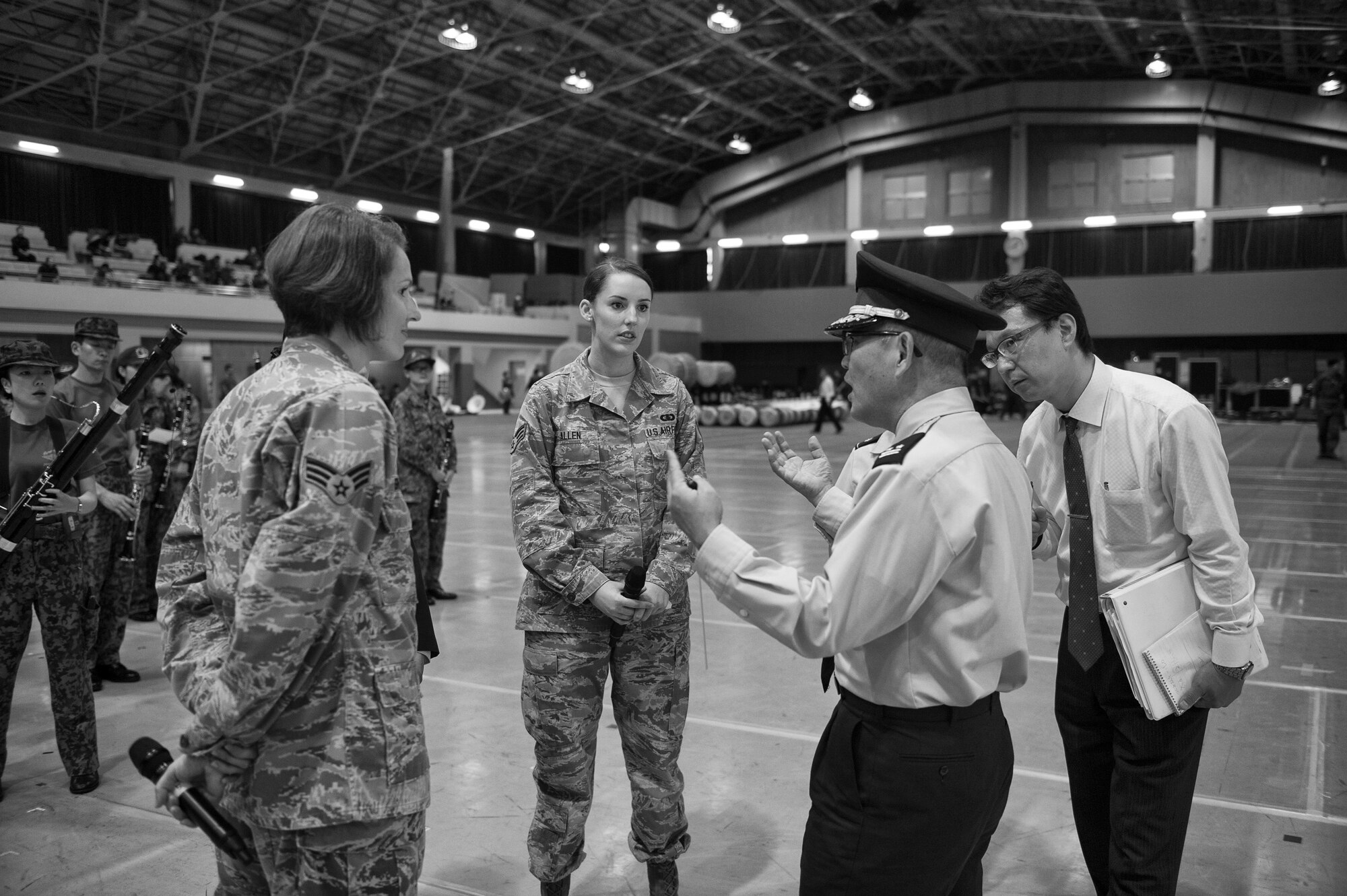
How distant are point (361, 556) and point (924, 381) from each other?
48.4 inches

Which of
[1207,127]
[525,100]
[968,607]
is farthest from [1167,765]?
[1207,127]

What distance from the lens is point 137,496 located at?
21.0ft

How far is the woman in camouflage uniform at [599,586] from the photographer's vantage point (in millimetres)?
3131

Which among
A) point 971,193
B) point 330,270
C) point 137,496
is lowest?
point 137,496

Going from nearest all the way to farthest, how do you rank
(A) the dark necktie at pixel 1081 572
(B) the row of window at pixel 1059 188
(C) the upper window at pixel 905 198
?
(A) the dark necktie at pixel 1081 572, (B) the row of window at pixel 1059 188, (C) the upper window at pixel 905 198

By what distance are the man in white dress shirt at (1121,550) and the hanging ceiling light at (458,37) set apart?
26.4 metres

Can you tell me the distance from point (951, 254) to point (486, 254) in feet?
70.8

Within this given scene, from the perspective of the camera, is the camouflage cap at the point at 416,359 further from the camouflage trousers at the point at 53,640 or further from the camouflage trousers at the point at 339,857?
the camouflage trousers at the point at 339,857

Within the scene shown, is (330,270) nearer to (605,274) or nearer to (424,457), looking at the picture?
(605,274)

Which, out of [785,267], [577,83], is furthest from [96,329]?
[785,267]

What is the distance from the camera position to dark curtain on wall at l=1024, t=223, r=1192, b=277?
39719mm

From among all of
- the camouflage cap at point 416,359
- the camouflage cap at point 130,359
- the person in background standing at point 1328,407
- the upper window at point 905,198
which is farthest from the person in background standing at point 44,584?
the upper window at point 905,198

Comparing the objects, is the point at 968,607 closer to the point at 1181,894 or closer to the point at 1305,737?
the point at 1181,894

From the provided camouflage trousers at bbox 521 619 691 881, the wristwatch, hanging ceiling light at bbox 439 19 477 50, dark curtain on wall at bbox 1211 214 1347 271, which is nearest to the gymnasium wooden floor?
camouflage trousers at bbox 521 619 691 881
